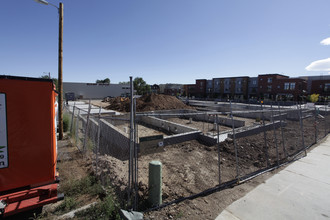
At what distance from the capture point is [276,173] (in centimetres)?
617

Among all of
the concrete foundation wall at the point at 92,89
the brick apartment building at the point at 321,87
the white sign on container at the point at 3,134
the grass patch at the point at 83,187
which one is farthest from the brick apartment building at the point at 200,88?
the white sign on container at the point at 3,134

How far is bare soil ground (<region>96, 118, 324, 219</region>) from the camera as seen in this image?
414 centimetres

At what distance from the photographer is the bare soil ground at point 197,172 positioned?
414cm

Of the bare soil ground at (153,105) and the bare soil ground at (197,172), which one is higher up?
the bare soil ground at (153,105)

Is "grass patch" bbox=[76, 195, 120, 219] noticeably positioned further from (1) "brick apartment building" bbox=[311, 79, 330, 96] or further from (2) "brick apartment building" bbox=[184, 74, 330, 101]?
(1) "brick apartment building" bbox=[311, 79, 330, 96]

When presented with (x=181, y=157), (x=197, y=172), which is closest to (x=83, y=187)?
(x=197, y=172)

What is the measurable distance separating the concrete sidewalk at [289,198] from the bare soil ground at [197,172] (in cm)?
28

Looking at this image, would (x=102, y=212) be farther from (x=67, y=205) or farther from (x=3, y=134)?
(x=3, y=134)

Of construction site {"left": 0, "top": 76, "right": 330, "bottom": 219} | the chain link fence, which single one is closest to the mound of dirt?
the chain link fence

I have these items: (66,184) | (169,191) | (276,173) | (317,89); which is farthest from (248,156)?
(317,89)

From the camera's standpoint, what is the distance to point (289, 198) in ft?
15.2

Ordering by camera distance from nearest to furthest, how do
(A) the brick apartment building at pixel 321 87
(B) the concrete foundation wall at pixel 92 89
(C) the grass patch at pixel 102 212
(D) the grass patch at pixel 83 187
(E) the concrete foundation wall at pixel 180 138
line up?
(C) the grass patch at pixel 102 212 → (D) the grass patch at pixel 83 187 → (E) the concrete foundation wall at pixel 180 138 → (A) the brick apartment building at pixel 321 87 → (B) the concrete foundation wall at pixel 92 89

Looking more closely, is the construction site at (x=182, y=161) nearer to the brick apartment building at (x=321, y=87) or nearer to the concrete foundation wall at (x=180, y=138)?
the concrete foundation wall at (x=180, y=138)

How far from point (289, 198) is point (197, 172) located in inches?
110
